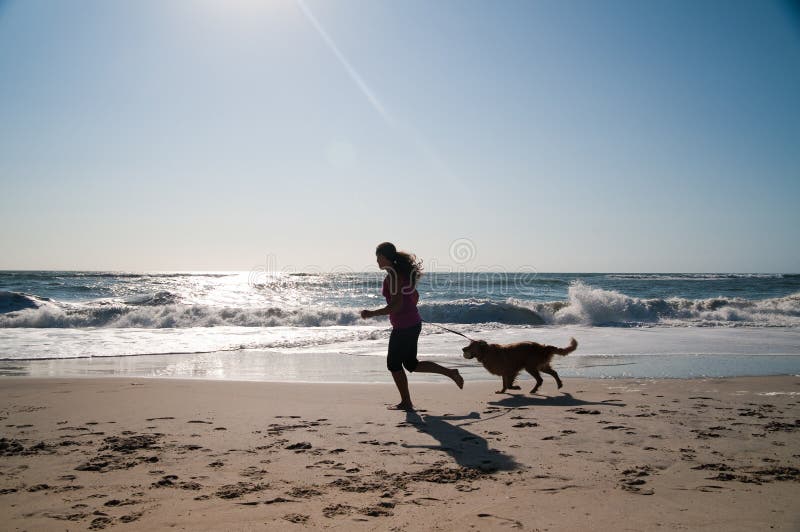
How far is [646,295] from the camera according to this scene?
102 feet

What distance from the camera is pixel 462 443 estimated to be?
4141 mm

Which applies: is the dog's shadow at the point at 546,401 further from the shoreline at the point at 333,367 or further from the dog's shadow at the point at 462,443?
the shoreline at the point at 333,367

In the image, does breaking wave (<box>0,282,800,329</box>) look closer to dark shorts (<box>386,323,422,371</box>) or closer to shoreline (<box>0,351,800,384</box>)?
shoreline (<box>0,351,800,384</box>)

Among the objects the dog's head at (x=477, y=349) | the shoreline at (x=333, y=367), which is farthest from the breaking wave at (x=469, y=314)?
the dog's head at (x=477, y=349)

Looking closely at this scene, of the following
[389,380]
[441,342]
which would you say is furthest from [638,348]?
[389,380]

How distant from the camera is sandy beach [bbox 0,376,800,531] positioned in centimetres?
273

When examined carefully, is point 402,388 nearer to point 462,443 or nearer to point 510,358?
point 462,443

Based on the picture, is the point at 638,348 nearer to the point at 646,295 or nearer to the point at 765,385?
the point at 765,385

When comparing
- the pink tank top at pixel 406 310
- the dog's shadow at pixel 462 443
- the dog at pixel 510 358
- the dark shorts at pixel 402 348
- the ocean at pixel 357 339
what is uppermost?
the pink tank top at pixel 406 310

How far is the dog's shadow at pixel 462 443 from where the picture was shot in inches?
142

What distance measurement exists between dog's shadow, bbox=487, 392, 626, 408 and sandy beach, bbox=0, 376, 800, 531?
61mm

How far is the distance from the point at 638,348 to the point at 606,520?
9002 mm

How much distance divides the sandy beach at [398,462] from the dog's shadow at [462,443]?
3 cm

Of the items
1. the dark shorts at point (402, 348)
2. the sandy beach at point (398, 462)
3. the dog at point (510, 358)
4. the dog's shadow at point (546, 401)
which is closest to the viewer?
the sandy beach at point (398, 462)
